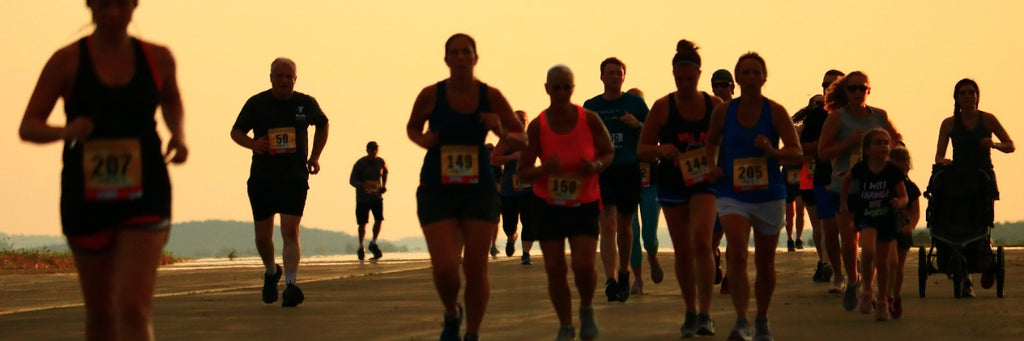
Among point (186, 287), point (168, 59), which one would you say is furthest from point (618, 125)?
point (168, 59)

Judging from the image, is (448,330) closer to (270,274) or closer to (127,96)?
(127,96)

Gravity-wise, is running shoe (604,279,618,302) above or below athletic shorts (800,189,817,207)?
below

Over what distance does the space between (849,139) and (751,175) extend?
3.25 meters

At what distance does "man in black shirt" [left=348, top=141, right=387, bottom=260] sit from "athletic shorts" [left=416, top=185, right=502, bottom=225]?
71.6 ft

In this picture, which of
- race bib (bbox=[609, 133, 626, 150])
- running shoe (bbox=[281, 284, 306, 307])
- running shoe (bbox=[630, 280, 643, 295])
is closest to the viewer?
race bib (bbox=[609, 133, 626, 150])

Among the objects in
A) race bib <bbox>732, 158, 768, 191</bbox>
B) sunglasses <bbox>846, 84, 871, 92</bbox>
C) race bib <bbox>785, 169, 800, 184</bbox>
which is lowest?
race bib <bbox>732, 158, 768, 191</bbox>

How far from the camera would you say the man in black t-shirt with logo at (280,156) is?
16.0m

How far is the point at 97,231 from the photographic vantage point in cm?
749

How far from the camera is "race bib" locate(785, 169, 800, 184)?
21.6 meters

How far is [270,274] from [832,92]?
16.6ft

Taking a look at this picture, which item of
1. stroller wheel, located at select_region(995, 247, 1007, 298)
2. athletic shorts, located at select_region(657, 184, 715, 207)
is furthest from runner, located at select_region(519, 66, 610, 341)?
stroller wheel, located at select_region(995, 247, 1007, 298)

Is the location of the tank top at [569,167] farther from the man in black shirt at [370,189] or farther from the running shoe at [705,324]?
the man in black shirt at [370,189]

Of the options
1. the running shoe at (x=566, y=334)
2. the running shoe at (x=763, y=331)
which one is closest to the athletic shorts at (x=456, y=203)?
the running shoe at (x=566, y=334)

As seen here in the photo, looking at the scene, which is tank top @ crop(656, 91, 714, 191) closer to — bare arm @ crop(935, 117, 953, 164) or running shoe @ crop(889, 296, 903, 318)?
running shoe @ crop(889, 296, 903, 318)
